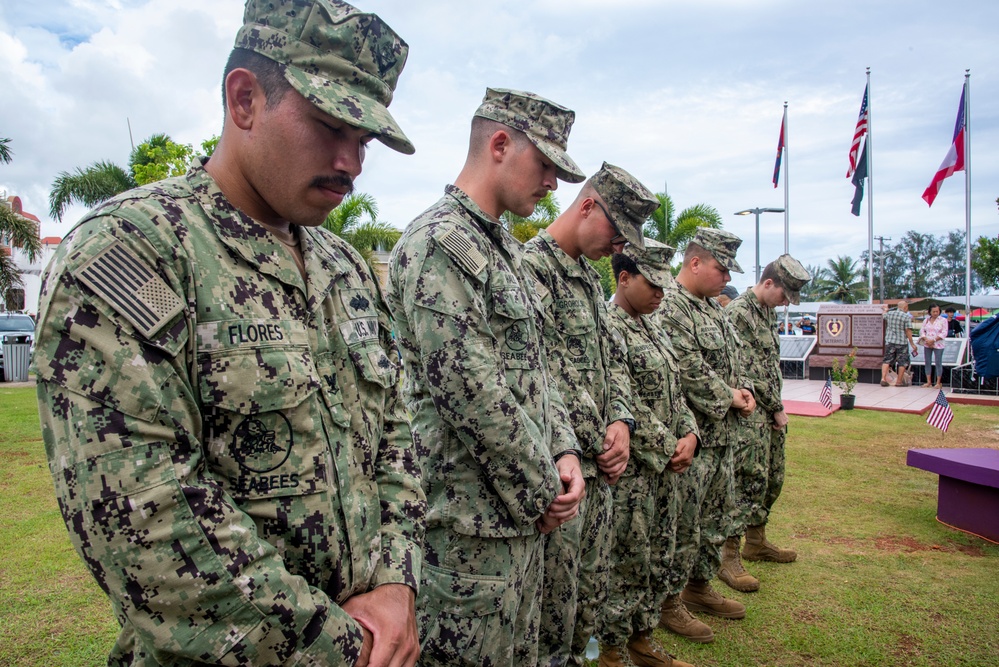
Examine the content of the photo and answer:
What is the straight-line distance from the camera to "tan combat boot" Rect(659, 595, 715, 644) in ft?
13.0

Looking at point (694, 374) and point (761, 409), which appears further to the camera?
point (761, 409)

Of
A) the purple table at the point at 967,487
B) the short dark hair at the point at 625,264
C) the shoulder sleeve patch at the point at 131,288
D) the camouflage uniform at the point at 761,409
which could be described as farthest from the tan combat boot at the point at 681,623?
the shoulder sleeve patch at the point at 131,288

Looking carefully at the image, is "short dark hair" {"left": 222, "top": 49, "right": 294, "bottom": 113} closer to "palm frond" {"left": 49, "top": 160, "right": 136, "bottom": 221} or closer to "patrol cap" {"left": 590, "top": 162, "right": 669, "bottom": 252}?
"patrol cap" {"left": 590, "top": 162, "right": 669, "bottom": 252}

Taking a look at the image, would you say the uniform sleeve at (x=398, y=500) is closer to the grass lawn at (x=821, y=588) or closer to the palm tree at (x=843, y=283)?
the grass lawn at (x=821, y=588)

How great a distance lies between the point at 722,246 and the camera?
473 centimetres

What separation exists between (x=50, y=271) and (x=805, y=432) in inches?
421

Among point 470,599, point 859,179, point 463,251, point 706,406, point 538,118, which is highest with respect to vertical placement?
point 859,179

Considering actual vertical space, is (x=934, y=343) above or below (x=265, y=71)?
below

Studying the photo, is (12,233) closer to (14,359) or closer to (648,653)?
(14,359)

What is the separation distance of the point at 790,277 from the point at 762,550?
2330 millimetres

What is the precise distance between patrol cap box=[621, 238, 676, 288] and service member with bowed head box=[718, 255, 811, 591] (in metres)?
1.95

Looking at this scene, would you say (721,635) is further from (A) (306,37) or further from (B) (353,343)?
(A) (306,37)

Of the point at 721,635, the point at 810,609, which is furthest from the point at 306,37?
the point at 810,609

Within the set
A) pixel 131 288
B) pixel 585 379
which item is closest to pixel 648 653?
pixel 585 379
